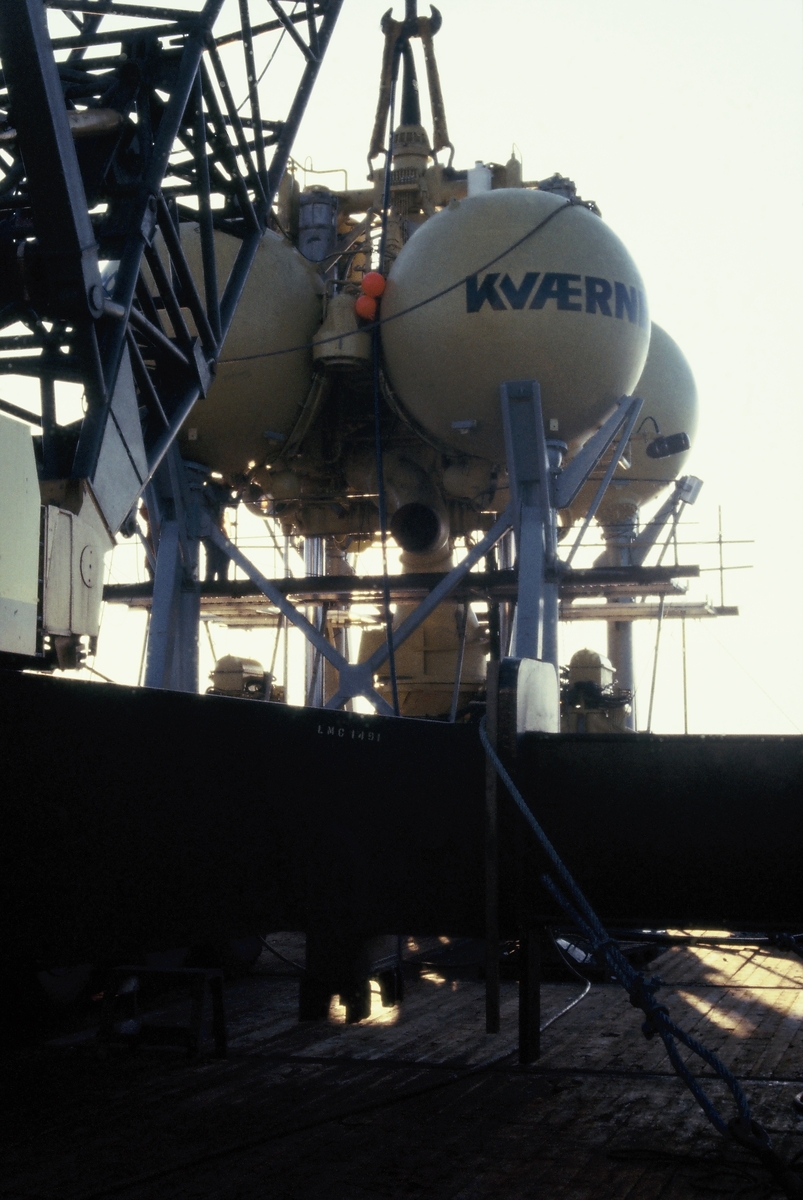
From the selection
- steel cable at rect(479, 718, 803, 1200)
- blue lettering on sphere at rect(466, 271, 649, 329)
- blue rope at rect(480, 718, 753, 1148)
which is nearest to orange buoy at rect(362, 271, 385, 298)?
blue lettering on sphere at rect(466, 271, 649, 329)

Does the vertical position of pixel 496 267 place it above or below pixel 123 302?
above

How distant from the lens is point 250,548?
17.6 meters

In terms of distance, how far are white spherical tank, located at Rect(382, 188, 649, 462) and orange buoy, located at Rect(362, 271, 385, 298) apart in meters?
0.10

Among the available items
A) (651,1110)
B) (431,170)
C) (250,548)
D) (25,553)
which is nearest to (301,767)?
(25,553)

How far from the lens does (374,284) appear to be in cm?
1459

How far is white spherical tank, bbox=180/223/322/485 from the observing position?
14.8 metres

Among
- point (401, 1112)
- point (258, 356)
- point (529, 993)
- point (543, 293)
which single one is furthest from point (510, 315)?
point (401, 1112)

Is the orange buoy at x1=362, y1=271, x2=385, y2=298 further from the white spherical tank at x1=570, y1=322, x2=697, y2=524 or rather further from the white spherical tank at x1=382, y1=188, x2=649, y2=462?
the white spherical tank at x1=570, y1=322, x2=697, y2=524

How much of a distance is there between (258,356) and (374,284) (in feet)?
5.34

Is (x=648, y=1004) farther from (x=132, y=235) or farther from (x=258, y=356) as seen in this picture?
(x=258, y=356)

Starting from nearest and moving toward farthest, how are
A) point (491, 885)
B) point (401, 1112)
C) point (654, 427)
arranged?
point (401, 1112), point (491, 885), point (654, 427)

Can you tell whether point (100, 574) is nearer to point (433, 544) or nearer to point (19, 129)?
point (19, 129)

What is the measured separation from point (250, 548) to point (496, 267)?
583 centimetres

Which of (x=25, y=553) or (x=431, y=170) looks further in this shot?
(x=431, y=170)
